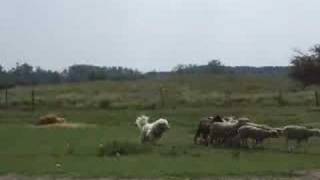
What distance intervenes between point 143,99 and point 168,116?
60.8ft

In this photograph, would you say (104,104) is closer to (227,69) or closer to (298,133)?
(298,133)

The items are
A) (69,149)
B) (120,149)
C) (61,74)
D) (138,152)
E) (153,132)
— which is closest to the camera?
(120,149)

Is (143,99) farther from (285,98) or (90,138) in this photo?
(90,138)

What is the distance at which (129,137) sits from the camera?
34719mm

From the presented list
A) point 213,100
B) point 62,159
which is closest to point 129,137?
point 62,159

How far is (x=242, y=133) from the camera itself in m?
30.4

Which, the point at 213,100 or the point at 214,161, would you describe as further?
the point at 213,100

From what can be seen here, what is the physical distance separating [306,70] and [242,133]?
39466 millimetres

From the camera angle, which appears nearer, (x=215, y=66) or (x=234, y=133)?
(x=234, y=133)

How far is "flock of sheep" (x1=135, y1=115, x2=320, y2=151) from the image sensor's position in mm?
30172

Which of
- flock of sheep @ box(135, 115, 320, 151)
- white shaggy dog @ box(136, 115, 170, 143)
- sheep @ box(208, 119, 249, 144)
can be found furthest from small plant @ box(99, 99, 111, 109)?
sheep @ box(208, 119, 249, 144)

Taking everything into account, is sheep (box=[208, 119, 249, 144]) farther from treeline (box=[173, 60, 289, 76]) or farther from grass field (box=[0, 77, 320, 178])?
treeline (box=[173, 60, 289, 76])

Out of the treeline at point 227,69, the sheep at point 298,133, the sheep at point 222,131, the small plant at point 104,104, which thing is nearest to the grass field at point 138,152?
the sheep at point 298,133

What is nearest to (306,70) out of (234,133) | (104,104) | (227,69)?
(104,104)
